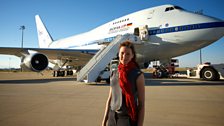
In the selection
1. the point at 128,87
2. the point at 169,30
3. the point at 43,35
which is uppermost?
the point at 43,35

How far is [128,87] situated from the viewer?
1.65 meters

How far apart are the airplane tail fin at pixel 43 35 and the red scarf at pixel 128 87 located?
30.4 metres

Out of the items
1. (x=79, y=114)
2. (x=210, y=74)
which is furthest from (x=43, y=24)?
(x=79, y=114)

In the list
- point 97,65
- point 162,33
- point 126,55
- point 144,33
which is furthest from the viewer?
point 144,33

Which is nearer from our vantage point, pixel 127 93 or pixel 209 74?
pixel 127 93

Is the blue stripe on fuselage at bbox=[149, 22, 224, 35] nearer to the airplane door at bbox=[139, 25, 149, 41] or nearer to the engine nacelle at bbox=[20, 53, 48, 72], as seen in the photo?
the airplane door at bbox=[139, 25, 149, 41]

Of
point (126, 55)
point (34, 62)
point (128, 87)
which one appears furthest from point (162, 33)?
point (128, 87)

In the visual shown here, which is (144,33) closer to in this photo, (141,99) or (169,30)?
(169,30)

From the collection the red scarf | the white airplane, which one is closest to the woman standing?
the red scarf

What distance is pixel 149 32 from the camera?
12.2 meters

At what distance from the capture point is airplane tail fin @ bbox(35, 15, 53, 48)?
29.8m

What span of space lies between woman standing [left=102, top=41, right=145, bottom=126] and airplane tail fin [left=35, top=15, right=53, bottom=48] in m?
30.3

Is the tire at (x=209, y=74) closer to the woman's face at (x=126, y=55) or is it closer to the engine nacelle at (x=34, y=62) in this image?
Answer: the engine nacelle at (x=34, y=62)

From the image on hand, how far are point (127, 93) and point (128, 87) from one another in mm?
63
